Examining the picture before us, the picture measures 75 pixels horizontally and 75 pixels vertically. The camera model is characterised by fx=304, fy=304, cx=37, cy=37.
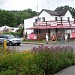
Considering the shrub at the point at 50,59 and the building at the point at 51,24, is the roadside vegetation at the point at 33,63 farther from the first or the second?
the building at the point at 51,24

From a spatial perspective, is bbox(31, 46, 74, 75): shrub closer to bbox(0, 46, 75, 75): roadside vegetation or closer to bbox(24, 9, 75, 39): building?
bbox(0, 46, 75, 75): roadside vegetation

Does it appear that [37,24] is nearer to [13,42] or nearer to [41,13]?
[41,13]

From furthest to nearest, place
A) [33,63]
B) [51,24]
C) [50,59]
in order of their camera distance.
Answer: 1. [51,24]
2. [50,59]
3. [33,63]

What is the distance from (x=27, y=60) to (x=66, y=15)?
6360 cm

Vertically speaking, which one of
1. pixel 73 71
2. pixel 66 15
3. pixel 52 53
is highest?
pixel 66 15

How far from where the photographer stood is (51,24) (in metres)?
63.6

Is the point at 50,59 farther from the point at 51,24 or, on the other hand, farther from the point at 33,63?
the point at 51,24

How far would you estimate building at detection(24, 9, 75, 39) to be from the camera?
6225 centimetres

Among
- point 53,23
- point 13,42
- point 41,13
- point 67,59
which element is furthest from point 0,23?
point 67,59

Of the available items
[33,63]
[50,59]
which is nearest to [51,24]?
[50,59]

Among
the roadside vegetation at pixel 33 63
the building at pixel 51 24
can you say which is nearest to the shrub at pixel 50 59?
the roadside vegetation at pixel 33 63

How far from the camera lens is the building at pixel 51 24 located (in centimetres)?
6225

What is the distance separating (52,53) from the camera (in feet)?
39.9

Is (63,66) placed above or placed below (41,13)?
below
